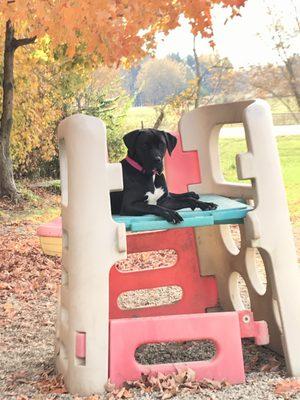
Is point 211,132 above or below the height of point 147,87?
below

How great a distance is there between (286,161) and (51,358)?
12.5 meters

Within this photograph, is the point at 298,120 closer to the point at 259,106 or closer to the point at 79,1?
the point at 79,1

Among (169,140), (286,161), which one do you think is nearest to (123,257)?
(169,140)

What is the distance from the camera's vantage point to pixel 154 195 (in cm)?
304

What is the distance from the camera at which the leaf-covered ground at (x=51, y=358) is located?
262 centimetres

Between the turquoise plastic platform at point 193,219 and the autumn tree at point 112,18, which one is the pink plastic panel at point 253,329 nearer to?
the turquoise plastic platform at point 193,219

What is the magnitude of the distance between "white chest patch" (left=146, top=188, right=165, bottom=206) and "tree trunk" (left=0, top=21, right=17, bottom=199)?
9.44 metres

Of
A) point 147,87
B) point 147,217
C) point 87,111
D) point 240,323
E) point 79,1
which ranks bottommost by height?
point 240,323

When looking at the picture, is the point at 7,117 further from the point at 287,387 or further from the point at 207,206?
the point at 287,387

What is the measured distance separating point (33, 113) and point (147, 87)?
11.0 m

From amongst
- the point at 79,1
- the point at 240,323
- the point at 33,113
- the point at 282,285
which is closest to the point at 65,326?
the point at 240,323

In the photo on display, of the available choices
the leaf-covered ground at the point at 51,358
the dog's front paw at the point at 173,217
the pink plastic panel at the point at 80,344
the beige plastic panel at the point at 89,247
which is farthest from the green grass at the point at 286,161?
the pink plastic panel at the point at 80,344

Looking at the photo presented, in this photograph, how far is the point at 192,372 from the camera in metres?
2.73

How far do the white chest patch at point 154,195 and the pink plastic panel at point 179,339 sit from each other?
0.61 metres
